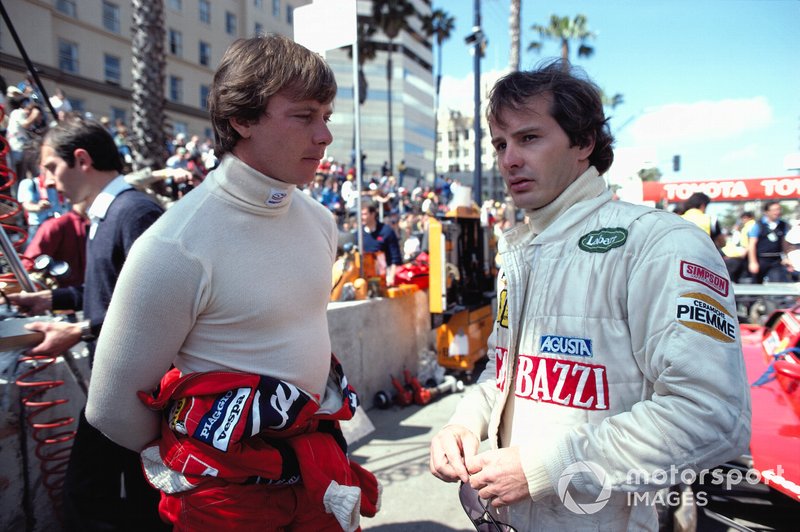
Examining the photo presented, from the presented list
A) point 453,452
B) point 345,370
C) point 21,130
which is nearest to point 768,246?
point 345,370

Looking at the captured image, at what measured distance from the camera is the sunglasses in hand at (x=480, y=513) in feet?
4.75

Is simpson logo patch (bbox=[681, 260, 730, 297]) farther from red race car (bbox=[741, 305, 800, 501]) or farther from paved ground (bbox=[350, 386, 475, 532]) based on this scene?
paved ground (bbox=[350, 386, 475, 532])

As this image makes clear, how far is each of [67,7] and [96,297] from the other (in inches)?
1271

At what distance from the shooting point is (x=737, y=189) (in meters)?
18.7

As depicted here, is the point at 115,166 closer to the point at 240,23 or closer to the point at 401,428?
A: the point at 401,428

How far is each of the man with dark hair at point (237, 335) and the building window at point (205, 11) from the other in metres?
39.9

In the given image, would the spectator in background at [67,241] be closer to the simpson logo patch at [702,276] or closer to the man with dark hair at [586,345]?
the man with dark hair at [586,345]

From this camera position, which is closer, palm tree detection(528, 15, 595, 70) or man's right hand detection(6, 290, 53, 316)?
man's right hand detection(6, 290, 53, 316)

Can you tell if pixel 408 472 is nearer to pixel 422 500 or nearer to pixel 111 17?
pixel 422 500

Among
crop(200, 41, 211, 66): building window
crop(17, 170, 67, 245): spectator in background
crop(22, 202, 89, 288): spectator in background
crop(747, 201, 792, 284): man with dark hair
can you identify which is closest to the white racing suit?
crop(22, 202, 89, 288): spectator in background

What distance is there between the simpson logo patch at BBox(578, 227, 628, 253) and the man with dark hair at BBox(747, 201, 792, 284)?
1020cm

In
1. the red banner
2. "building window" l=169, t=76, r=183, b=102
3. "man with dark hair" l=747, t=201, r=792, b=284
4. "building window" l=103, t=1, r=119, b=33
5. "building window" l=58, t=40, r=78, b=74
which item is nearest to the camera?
"man with dark hair" l=747, t=201, r=792, b=284

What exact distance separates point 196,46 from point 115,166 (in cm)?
3774

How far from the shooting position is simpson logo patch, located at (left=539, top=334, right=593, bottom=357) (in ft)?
4.19
